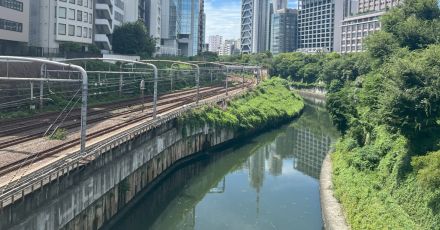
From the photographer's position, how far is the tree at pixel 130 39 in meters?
85.8

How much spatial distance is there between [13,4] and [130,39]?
3336 centimetres

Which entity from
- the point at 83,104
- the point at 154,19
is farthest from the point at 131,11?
the point at 83,104

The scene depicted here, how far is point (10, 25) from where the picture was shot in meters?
53.2

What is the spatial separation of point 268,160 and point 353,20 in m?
137

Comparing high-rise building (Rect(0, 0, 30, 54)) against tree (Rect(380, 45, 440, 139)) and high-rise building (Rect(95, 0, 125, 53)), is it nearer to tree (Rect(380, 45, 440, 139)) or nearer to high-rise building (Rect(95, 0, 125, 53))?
high-rise building (Rect(95, 0, 125, 53))

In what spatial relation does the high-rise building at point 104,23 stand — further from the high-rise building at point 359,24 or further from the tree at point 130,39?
the high-rise building at point 359,24

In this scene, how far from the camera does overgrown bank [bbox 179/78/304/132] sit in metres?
52.3

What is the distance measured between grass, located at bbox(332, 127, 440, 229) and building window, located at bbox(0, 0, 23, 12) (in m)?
39.3

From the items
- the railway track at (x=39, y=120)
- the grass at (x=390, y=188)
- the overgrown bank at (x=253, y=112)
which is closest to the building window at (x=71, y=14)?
the railway track at (x=39, y=120)

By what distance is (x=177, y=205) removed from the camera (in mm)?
36594

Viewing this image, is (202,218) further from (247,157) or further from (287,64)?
(287,64)

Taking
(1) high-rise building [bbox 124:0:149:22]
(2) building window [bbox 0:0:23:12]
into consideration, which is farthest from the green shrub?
(1) high-rise building [bbox 124:0:149:22]

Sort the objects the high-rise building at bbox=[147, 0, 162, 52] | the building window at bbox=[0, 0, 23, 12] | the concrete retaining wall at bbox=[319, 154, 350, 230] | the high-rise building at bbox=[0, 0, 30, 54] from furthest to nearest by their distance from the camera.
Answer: the high-rise building at bbox=[147, 0, 162, 52] → the high-rise building at bbox=[0, 0, 30, 54] → the building window at bbox=[0, 0, 23, 12] → the concrete retaining wall at bbox=[319, 154, 350, 230]

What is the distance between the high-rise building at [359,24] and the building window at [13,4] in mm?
129855
